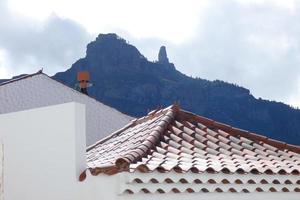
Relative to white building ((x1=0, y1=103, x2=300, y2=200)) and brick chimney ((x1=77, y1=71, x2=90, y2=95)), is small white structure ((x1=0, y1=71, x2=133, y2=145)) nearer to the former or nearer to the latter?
brick chimney ((x1=77, y1=71, x2=90, y2=95))

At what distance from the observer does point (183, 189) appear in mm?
7613

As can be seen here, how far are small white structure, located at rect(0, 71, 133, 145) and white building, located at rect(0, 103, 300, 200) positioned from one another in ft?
23.5

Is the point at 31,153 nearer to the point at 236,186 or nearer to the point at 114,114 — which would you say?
the point at 236,186

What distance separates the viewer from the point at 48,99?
18578mm

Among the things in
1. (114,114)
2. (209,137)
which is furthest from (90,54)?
(209,137)

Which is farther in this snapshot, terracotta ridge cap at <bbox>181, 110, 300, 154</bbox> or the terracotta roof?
terracotta ridge cap at <bbox>181, 110, 300, 154</bbox>

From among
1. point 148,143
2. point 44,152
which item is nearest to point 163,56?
point 44,152

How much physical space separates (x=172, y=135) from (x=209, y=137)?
0.79 metres

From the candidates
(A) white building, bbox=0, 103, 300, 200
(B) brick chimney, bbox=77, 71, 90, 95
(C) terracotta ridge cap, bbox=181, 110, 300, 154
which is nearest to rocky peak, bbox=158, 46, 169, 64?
(B) brick chimney, bbox=77, 71, 90, 95

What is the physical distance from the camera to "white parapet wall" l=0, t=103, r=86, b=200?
28.0 ft

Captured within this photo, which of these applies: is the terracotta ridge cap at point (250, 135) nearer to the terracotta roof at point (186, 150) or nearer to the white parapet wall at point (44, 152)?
the terracotta roof at point (186, 150)

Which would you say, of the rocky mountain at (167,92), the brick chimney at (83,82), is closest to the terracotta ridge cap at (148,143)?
the brick chimney at (83,82)

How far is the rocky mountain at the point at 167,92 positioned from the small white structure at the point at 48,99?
266 ft

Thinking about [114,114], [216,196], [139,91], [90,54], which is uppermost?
[90,54]
